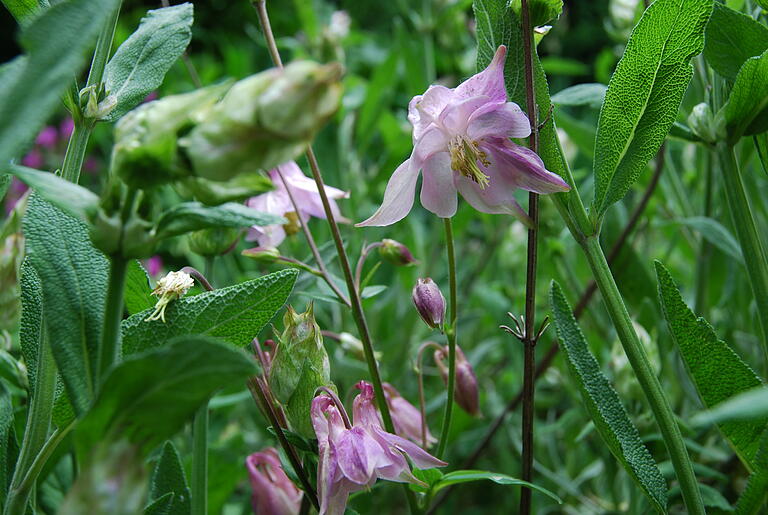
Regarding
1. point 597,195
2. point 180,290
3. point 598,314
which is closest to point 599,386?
point 597,195

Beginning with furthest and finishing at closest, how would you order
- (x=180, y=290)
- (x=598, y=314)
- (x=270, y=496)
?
1. (x=598, y=314)
2. (x=270, y=496)
3. (x=180, y=290)

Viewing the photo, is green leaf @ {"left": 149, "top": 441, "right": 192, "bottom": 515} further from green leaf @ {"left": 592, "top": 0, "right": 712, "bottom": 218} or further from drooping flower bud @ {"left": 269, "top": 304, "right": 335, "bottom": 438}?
green leaf @ {"left": 592, "top": 0, "right": 712, "bottom": 218}

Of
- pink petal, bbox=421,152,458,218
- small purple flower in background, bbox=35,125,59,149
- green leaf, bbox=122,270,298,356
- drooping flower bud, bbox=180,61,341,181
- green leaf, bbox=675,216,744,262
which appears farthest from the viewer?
small purple flower in background, bbox=35,125,59,149

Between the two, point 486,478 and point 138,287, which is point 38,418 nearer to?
point 138,287

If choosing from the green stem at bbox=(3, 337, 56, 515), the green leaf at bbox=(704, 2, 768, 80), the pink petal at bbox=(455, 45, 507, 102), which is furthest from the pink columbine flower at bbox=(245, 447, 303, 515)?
the green leaf at bbox=(704, 2, 768, 80)

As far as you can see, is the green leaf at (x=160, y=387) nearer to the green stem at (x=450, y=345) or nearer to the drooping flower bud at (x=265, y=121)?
the drooping flower bud at (x=265, y=121)

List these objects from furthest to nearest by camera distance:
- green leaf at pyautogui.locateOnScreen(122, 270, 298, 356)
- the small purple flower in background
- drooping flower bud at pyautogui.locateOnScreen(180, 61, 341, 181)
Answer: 1. the small purple flower in background
2. green leaf at pyautogui.locateOnScreen(122, 270, 298, 356)
3. drooping flower bud at pyautogui.locateOnScreen(180, 61, 341, 181)

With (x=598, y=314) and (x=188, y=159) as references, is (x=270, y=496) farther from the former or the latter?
(x=598, y=314)

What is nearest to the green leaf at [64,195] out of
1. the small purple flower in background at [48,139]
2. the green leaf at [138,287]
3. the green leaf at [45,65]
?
the green leaf at [45,65]
